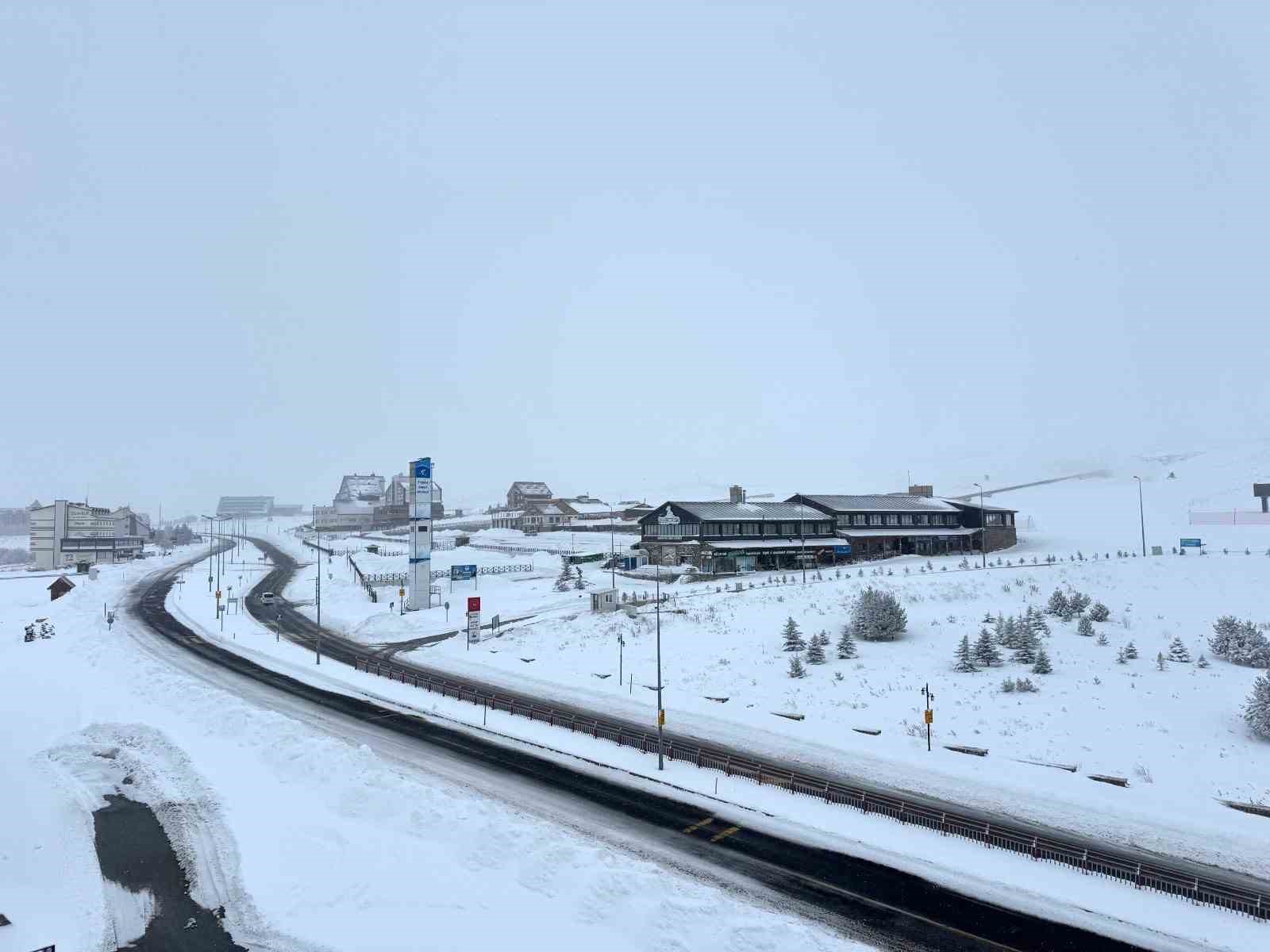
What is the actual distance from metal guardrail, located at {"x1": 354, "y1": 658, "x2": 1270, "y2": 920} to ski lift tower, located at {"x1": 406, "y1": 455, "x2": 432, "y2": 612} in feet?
113

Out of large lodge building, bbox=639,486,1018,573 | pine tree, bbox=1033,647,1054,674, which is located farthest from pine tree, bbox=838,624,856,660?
large lodge building, bbox=639,486,1018,573

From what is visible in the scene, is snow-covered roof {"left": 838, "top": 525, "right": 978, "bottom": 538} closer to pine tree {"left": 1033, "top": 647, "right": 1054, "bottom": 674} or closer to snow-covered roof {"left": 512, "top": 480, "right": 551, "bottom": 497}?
pine tree {"left": 1033, "top": 647, "right": 1054, "bottom": 674}

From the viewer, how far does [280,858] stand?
20453mm

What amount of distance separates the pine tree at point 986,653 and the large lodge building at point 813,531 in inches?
1443

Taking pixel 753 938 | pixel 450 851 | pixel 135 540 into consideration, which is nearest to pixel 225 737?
pixel 450 851

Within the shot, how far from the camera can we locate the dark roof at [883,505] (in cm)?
8856

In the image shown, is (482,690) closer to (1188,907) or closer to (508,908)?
(508,908)

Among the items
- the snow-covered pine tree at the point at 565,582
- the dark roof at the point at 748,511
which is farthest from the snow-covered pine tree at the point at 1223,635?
the snow-covered pine tree at the point at 565,582

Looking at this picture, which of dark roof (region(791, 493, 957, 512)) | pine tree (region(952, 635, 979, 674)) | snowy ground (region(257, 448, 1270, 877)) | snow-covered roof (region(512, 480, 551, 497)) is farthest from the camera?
snow-covered roof (region(512, 480, 551, 497))

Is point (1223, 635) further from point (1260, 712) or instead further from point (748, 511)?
point (748, 511)

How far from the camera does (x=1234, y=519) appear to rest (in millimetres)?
88562

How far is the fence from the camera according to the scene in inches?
3398

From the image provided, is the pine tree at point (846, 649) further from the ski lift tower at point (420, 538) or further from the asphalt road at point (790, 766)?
the ski lift tower at point (420, 538)

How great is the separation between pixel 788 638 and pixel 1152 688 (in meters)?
18.3
